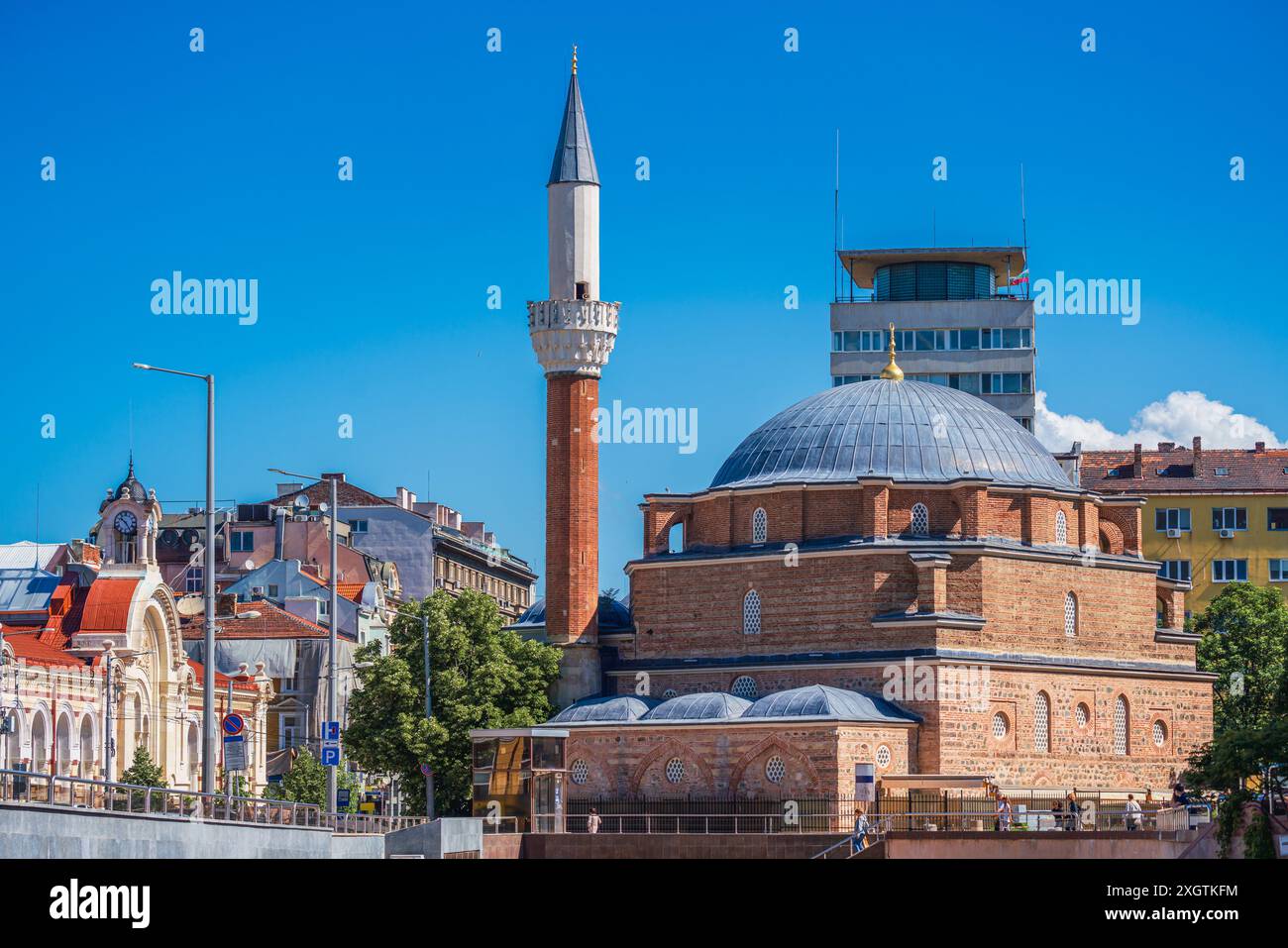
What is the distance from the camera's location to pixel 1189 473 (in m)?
96.4

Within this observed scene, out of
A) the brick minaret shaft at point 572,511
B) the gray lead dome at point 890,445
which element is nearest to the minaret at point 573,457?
the brick minaret shaft at point 572,511

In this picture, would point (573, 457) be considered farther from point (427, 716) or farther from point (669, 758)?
point (669, 758)

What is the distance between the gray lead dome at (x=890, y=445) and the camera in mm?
66312

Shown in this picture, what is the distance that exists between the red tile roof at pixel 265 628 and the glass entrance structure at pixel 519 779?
73.9 feet

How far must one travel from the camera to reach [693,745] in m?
60.4

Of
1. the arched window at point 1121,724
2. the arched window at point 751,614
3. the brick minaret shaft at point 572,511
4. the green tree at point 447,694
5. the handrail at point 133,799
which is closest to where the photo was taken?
the handrail at point 133,799

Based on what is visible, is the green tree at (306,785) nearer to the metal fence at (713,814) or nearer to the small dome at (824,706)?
the metal fence at (713,814)

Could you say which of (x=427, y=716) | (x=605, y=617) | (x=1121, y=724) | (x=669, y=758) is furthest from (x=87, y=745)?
(x=1121, y=724)

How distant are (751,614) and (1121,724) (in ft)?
35.2

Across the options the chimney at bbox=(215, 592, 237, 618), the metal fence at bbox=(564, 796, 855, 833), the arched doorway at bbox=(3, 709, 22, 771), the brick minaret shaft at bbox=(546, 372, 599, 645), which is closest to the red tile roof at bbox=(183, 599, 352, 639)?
the chimney at bbox=(215, 592, 237, 618)

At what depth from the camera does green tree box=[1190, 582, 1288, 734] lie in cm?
7569


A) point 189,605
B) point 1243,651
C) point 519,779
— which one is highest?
point 189,605

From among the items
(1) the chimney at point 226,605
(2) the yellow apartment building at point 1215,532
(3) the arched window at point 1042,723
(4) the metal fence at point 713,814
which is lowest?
(4) the metal fence at point 713,814
